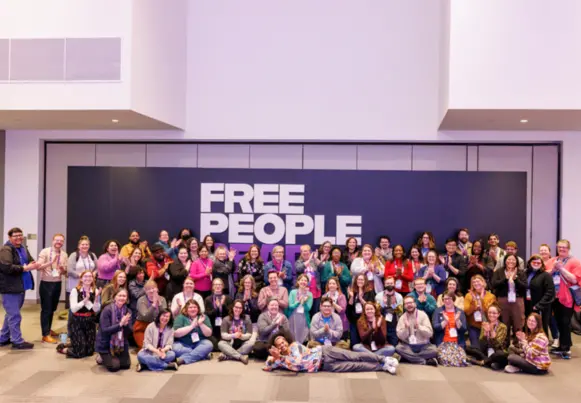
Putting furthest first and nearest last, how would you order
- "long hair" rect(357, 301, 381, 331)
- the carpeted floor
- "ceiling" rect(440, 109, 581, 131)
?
1. "ceiling" rect(440, 109, 581, 131)
2. "long hair" rect(357, 301, 381, 331)
3. the carpeted floor

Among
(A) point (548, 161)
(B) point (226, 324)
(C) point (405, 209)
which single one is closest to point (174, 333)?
(B) point (226, 324)

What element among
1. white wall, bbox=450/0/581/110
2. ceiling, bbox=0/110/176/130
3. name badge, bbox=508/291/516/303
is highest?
white wall, bbox=450/0/581/110

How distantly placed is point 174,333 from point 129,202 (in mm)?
4660

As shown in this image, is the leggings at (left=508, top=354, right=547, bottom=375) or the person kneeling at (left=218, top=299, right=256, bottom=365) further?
the person kneeling at (left=218, top=299, right=256, bottom=365)

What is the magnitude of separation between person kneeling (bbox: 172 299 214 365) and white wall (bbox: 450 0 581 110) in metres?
5.03

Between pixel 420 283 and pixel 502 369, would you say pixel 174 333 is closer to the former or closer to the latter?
pixel 420 283

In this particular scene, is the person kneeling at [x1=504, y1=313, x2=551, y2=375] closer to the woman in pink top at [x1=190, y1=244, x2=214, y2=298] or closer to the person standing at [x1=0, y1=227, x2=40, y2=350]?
the woman in pink top at [x1=190, y1=244, x2=214, y2=298]

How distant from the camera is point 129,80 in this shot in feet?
31.3

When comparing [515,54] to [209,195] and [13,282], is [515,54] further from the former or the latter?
[13,282]

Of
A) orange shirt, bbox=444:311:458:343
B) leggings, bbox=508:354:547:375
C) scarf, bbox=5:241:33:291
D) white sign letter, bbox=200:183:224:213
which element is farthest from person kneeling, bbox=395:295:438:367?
scarf, bbox=5:241:33:291

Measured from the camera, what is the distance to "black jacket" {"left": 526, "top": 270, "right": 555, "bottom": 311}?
907cm

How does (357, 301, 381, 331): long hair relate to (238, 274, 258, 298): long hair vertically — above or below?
below

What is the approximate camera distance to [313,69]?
39.7 ft

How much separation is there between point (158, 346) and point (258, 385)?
165 cm
